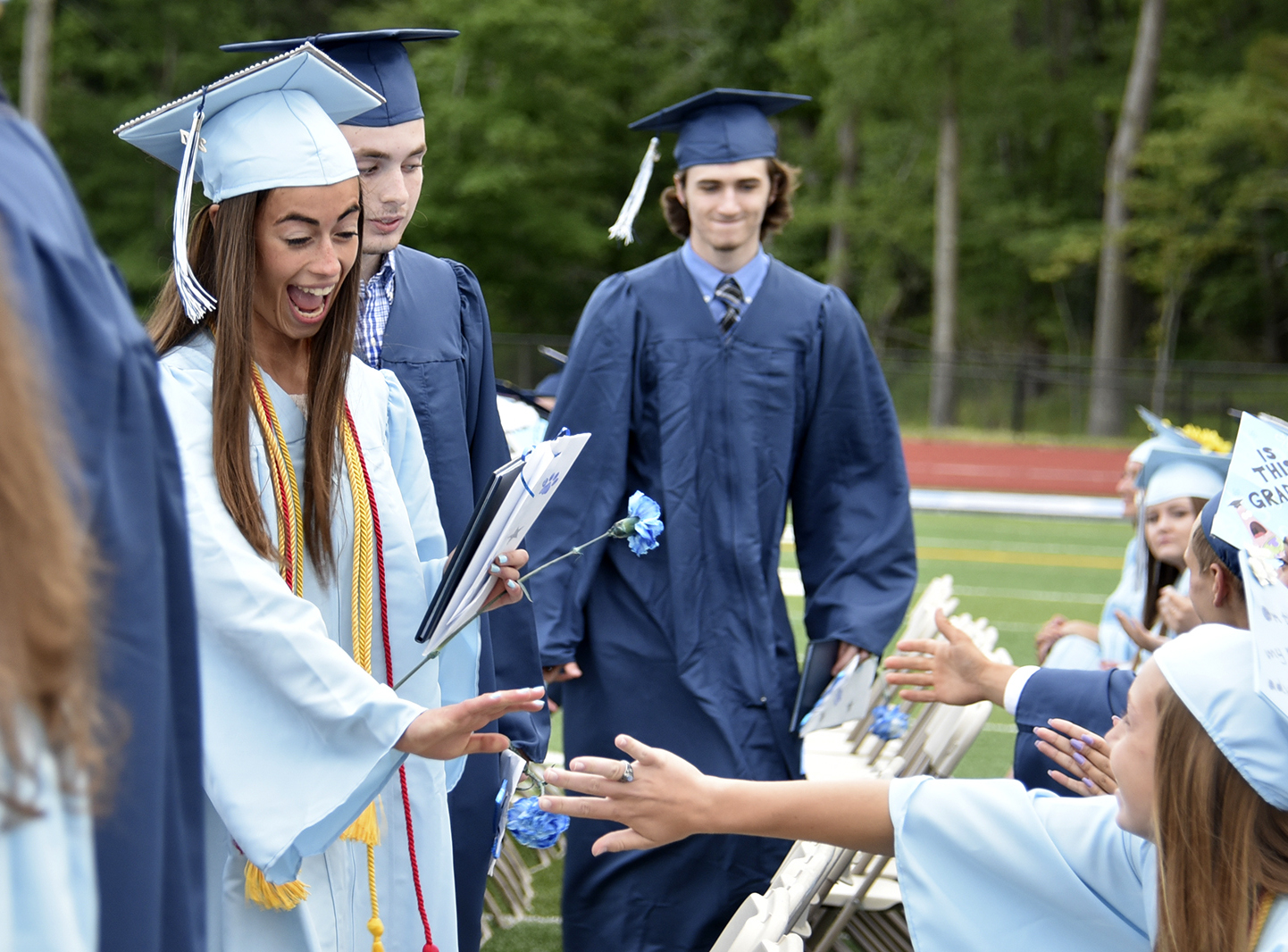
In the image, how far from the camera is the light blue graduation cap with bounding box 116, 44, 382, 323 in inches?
84.0

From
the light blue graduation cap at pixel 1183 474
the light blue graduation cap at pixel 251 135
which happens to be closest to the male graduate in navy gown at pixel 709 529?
the light blue graduation cap at pixel 1183 474

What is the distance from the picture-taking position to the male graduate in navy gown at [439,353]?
2.76 m

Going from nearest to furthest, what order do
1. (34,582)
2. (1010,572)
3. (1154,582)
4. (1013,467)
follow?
(34,582), (1154,582), (1010,572), (1013,467)

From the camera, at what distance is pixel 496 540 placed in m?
2.12

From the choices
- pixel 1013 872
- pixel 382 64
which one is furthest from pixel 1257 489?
pixel 382 64

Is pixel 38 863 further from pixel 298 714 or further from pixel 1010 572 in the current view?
pixel 1010 572

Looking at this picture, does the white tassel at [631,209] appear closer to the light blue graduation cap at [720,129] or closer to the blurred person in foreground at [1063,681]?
the light blue graduation cap at [720,129]

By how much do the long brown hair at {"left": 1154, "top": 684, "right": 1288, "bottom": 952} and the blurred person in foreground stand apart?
666 millimetres

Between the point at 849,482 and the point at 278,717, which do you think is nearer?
the point at 278,717

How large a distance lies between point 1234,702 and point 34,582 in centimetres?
147

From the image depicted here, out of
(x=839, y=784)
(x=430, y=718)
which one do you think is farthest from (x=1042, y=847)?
(x=430, y=718)

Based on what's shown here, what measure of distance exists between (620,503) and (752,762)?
2.54ft

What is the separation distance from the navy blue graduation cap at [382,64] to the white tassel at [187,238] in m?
0.70

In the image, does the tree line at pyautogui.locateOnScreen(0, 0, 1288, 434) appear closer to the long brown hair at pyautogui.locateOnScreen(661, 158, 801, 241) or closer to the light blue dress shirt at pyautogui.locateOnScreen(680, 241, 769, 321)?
the long brown hair at pyautogui.locateOnScreen(661, 158, 801, 241)
